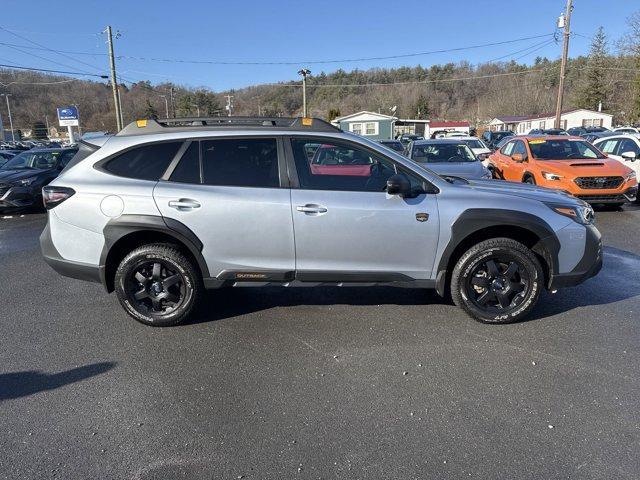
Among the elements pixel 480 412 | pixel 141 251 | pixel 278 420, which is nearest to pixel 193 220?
pixel 141 251

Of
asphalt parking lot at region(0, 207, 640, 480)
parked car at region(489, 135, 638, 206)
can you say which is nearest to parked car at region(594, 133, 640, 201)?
parked car at region(489, 135, 638, 206)

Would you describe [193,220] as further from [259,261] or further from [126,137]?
[126,137]

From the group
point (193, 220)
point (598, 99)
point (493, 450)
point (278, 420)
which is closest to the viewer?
point (493, 450)

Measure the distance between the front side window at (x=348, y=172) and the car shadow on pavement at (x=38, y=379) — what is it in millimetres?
2232

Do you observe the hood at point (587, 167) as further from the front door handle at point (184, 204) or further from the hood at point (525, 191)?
the front door handle at point (184, 204)

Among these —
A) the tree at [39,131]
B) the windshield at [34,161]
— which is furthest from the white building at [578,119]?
the tree at [39,131]

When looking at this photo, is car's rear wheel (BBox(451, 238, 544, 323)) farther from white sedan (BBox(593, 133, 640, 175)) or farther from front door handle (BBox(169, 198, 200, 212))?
white sedan (BBox(593, 133, 640, 175))

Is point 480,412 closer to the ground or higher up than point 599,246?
closer to the ground

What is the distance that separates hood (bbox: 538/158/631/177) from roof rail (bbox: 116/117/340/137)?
6.75 meters

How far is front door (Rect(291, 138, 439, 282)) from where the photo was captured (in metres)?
3.95

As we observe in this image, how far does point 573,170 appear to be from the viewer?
907 centimetres

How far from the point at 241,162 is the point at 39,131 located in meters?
97.8

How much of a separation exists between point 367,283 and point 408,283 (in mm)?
374

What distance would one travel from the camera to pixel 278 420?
2842 mm
